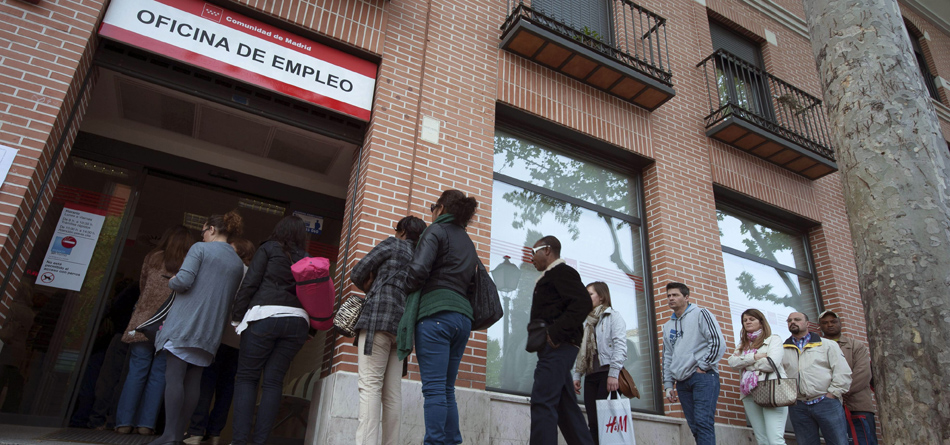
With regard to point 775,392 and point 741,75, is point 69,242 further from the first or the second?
point 741,75

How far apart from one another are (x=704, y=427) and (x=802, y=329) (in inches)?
63.2

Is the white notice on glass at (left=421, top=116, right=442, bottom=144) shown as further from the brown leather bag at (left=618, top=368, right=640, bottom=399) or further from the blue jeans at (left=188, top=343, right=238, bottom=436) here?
the brown leather bag at (left=618, top=368, right=640, bottom=399)

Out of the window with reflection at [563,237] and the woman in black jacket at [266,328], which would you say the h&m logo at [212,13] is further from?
the window with reflection at [563,237]

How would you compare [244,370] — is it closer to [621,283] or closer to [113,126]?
[113,126]

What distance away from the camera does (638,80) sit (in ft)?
22.1

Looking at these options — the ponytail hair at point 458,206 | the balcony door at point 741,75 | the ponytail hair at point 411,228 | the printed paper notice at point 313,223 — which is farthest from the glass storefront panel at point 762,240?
the printed paper notice at point 313,223

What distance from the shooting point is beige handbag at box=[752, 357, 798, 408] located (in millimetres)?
4984

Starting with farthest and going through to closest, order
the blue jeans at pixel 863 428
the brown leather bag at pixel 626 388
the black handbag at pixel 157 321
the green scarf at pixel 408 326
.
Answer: the blue jeans at pixel 863 428, the brown leather bag at pixel 626 388, the black handbag at pixel 157 321, the green scarf at pixel 408 326

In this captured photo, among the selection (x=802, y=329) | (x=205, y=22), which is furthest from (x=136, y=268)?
(x=802, y=329)

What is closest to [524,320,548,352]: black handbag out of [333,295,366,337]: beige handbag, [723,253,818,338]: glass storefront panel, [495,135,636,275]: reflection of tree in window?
[333,295,366,337]: beige handbag

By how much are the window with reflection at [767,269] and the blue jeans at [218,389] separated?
5.70m

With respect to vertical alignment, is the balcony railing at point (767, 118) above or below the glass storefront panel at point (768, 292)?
above

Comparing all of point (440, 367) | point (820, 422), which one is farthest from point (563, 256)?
point (440, 367)

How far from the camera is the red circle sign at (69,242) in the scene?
5312 mm
